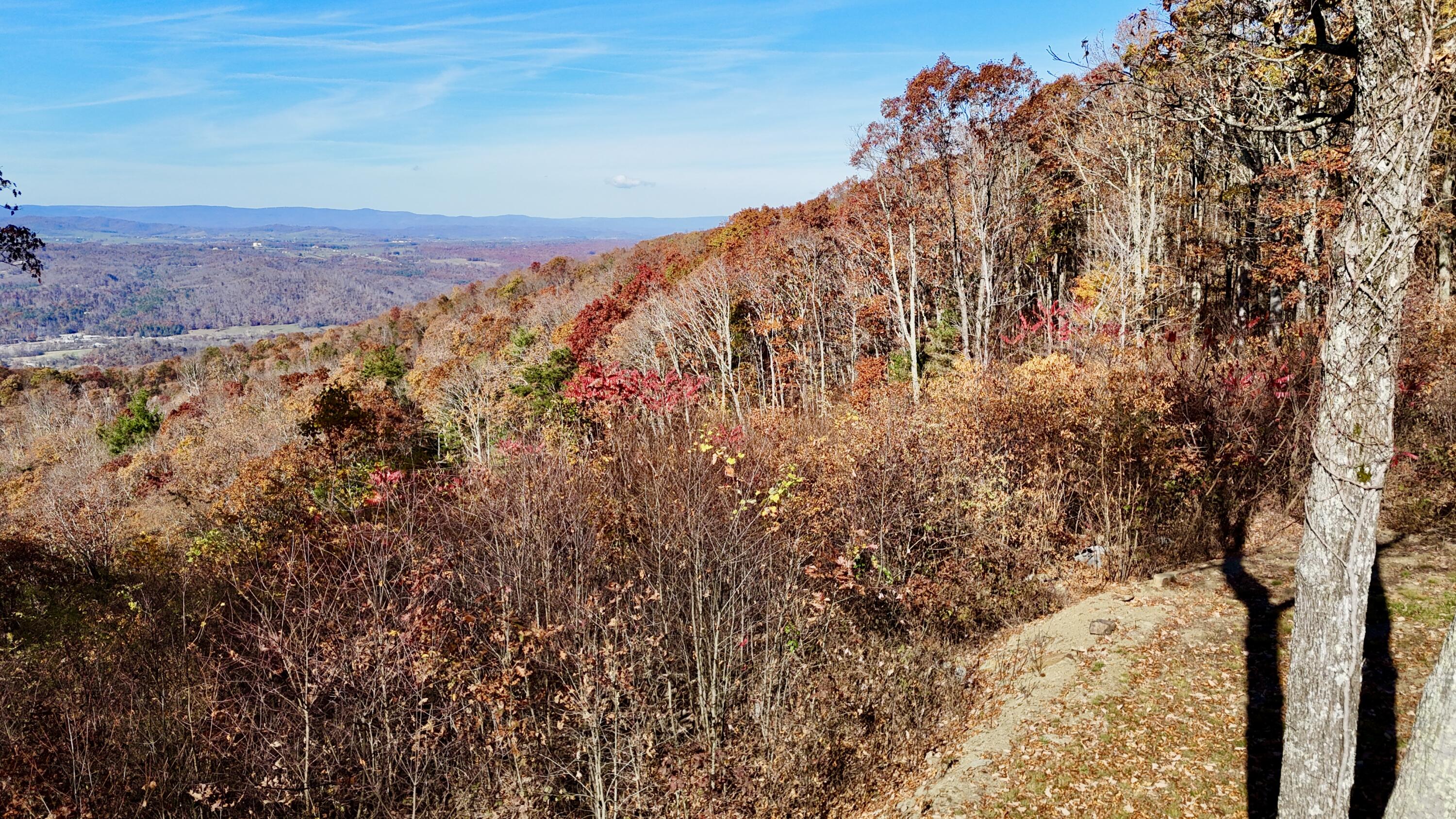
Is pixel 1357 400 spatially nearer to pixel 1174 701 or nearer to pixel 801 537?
pixel 1174 701

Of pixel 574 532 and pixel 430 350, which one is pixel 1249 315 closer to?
pixel 574 532

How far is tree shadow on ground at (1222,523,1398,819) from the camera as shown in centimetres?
583

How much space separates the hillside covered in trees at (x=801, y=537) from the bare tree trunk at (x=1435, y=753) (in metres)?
0.59

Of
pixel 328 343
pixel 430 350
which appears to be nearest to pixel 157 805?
pixel 430 350

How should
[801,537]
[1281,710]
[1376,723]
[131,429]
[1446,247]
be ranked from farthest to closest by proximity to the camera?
[131,429] → [1446,247] → [801,537] → [1281,710] → [1376,723]

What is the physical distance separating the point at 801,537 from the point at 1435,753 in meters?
8.22

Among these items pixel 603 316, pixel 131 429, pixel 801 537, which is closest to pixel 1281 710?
pixel 801 537

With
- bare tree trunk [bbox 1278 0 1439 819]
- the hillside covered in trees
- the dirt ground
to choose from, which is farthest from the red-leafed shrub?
bare tree trunk [bbox 1278 0 1439 819]

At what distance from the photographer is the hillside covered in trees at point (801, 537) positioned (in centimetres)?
463

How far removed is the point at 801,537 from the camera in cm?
1142

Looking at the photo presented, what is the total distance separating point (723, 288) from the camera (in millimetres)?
32812

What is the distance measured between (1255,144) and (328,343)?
8199 centimetres

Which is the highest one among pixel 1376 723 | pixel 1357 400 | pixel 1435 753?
pixel 1357 400

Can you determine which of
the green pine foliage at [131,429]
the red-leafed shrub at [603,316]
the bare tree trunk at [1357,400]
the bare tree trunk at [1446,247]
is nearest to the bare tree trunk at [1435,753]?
the bare tree trunk at [1357,400]
